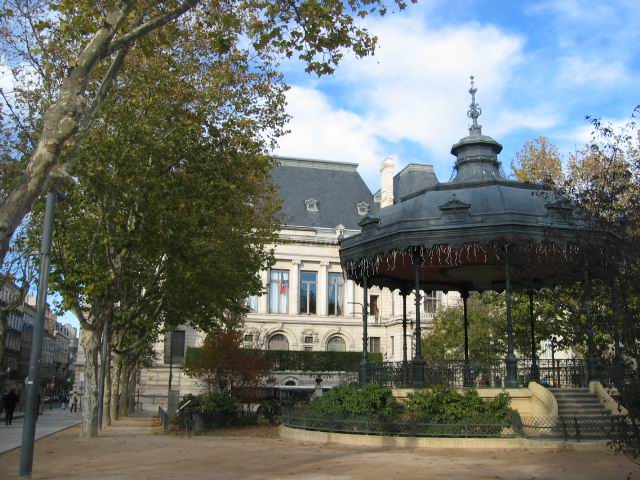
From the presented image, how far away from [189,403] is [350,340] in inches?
1634

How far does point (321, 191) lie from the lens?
71.3m

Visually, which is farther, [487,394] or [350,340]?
[350,340]

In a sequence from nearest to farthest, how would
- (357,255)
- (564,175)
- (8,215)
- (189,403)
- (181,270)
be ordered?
(8,215)
(357,255)
(181,270)
(189,403)
(564,175)

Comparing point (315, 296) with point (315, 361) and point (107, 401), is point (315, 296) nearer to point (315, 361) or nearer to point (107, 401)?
point (315, 361)

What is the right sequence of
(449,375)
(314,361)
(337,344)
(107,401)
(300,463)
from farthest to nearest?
(337,344) → (314,361) → (107,401) → (449,375) → (300,463)

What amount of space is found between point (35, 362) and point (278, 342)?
5453 centimetres

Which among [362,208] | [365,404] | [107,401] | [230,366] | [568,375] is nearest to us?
[365,404]

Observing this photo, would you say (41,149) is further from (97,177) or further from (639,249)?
(97,177)

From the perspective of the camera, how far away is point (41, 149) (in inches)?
340

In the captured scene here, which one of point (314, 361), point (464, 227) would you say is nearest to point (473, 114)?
point (464, 227)

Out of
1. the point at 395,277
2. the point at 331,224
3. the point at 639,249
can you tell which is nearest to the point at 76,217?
the point at 395,277

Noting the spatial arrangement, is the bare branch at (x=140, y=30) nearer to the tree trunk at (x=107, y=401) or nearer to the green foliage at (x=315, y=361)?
the tree trunk at (x=107, y=401)

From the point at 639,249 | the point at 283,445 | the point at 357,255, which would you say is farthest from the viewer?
the point at 357,255

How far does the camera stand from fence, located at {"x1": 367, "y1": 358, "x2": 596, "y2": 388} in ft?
59.7
